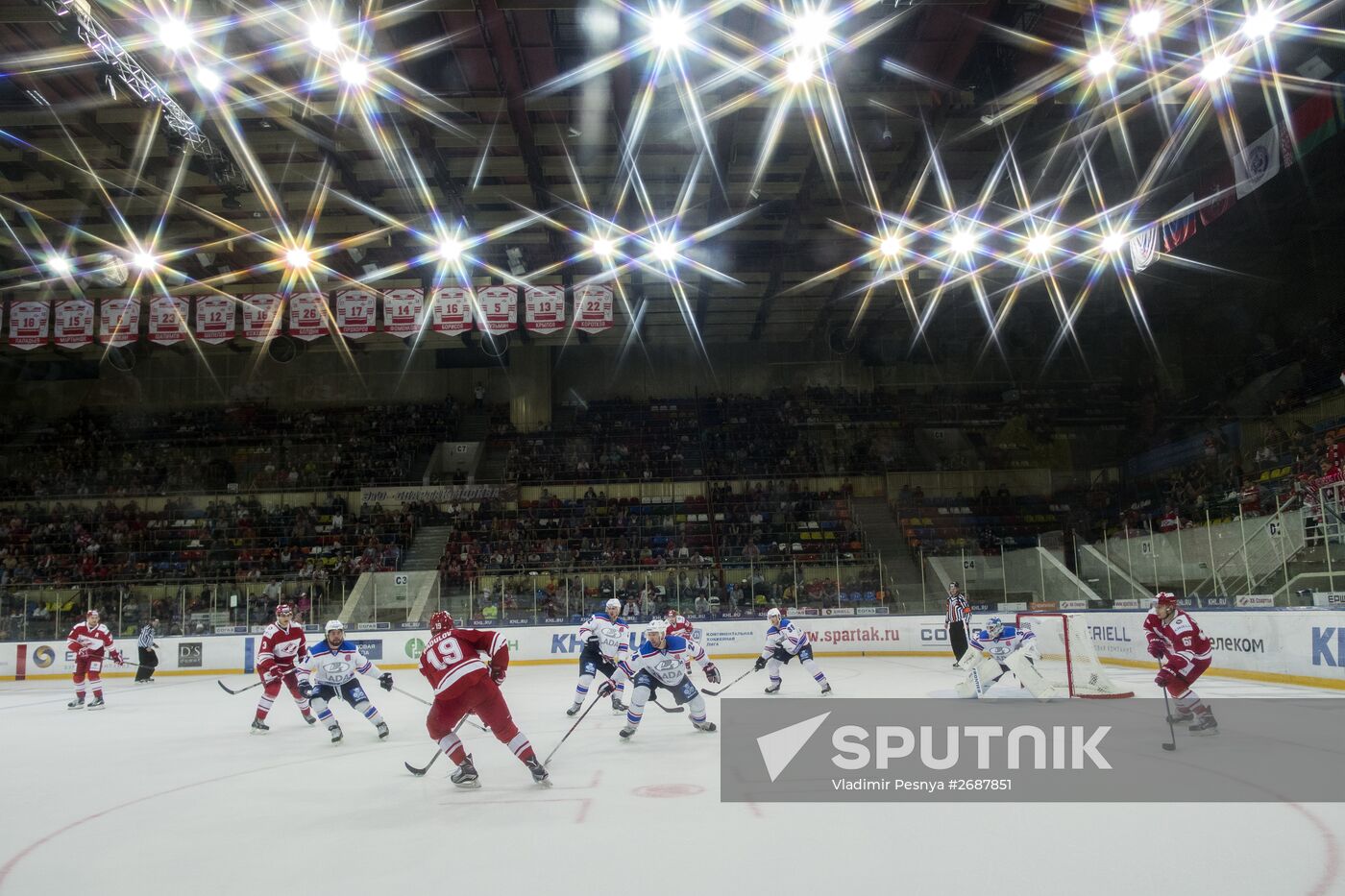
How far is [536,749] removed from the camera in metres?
9.54

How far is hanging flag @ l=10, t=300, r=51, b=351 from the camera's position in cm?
2208

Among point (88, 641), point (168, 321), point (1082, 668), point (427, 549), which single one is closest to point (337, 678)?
point (88, 641)

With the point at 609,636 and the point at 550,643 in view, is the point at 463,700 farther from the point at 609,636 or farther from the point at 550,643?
the point at 550,643

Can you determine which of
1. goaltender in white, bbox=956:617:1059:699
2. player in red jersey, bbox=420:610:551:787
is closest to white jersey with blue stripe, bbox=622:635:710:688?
player in red jersey, bbox=420:610:551:787

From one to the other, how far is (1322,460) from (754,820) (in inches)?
661

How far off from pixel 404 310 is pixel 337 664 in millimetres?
11968

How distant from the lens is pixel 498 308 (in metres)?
21.2

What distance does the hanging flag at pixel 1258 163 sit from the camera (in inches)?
623

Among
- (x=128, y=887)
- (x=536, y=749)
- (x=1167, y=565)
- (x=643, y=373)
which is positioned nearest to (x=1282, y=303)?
(x=1167, y=565)

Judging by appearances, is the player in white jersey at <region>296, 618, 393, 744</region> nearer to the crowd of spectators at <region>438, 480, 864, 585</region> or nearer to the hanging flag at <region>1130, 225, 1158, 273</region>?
the crowd of spectators at <region>438, 480, 864, 585</region>

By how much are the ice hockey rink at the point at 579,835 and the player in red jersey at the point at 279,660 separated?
211cm

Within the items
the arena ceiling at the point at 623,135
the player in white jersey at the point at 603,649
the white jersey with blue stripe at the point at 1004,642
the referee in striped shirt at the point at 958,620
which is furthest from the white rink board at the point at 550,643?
the arena ceiling at the point at 623,135

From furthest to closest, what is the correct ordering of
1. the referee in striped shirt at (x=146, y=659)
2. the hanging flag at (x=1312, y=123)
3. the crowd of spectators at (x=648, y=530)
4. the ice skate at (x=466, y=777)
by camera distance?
the crowd of spectators at (x=648, y=530)
the referee in striped shirt at (x=146, y=659)
the hanging flag at (x=1312, y=123)
the ice skate at (x=466, y=777)

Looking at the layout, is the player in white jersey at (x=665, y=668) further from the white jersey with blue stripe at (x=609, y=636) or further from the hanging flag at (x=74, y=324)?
the hanging flag at (x=74, y=324)
